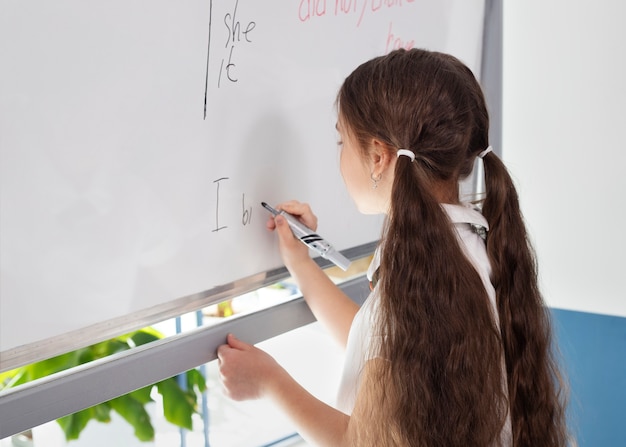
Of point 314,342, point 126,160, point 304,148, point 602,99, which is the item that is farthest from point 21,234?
point 602,99

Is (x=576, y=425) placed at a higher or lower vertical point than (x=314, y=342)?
lower

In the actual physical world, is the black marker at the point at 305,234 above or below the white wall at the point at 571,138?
below

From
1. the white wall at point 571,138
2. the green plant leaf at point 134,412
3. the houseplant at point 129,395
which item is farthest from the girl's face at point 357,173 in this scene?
the white wall at point 571,138

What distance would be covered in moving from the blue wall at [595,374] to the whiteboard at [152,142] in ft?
2.17

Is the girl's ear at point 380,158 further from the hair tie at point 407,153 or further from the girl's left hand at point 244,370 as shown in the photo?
the girl's left hand at point 244,370

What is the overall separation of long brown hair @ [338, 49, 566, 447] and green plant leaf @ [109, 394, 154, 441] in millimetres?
444

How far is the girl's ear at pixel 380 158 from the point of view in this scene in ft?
2.74

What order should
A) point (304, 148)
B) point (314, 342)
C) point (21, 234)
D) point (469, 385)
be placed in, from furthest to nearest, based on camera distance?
1. point (314, 342)
2. point (304, 148)
3. point (469, 385)
4. point (21, 234)

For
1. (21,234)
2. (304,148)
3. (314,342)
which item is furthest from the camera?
(314,342)

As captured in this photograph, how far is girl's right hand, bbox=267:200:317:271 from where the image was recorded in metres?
0.92

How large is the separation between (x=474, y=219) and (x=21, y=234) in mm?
480

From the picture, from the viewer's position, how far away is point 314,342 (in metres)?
1.33

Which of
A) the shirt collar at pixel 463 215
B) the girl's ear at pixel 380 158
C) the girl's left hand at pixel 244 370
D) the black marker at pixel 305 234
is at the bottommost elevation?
the girl's left hand at pixel 244 370

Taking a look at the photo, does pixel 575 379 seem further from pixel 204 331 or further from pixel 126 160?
pixel 126 160
